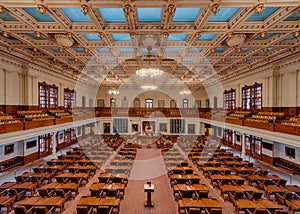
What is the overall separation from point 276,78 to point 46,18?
15538 millimetres

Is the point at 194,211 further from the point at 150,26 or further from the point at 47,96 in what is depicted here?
the point at 47,96

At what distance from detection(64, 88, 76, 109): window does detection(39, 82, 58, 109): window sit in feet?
6.92

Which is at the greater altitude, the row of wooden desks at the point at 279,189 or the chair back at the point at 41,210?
the chair back at the point at 41,210

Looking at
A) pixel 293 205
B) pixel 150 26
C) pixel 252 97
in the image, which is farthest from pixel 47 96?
pixel 252 97

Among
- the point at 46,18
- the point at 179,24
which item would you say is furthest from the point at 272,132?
the point at 46,18

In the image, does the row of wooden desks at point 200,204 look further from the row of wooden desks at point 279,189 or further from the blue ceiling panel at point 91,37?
the blue ceiling panel at point 91,37

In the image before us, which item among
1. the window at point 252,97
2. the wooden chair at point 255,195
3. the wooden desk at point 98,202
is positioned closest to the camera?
the wooden desk at point 98,202

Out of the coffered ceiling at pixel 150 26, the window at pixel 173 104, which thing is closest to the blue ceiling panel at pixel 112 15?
the coffered ceiling at pixel 150 26

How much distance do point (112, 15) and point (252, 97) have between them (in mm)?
15114

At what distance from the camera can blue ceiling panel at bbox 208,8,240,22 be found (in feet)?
23.8

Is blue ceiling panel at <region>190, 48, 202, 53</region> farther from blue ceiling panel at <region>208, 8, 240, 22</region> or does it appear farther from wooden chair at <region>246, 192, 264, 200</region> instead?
wooden chair at <region>246, 192, 264, 200</region>

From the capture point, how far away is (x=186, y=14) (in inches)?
301

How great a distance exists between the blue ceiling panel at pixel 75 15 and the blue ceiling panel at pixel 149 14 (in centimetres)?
223

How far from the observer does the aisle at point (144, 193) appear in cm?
759
